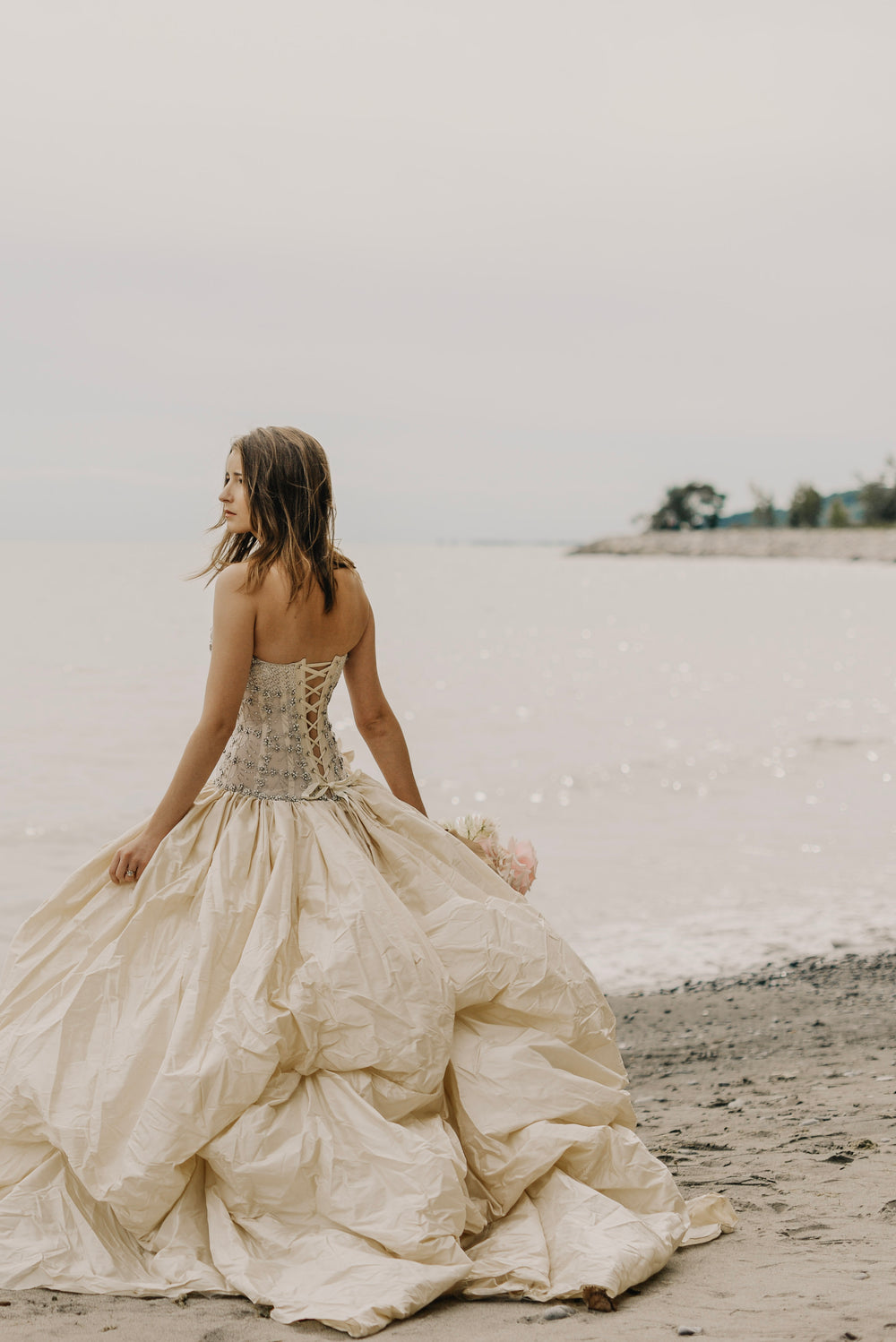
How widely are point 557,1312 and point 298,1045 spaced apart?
0.79 m

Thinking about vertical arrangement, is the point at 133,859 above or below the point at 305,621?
below

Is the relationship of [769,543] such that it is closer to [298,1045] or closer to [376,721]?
[376,721]

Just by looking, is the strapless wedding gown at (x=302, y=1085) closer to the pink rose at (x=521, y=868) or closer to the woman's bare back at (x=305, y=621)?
the woman's bare back at (x=305, y=621)

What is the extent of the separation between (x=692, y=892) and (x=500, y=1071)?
20.0 feet

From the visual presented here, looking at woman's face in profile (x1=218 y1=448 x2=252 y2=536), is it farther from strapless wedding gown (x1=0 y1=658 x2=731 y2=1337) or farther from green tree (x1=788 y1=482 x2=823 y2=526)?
green tree (x1=788 y1=482 x2=823 y2=526)

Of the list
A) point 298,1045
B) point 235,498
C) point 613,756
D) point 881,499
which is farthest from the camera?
point 881,499

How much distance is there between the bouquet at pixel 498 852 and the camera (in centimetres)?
349

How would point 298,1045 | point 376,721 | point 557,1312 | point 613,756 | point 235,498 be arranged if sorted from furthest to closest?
point 613,756 < point 376,721 < point 235,498 < point 298,1045 < point 557,1312

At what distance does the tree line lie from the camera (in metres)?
81.2

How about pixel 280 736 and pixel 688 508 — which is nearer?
pixel 280 736

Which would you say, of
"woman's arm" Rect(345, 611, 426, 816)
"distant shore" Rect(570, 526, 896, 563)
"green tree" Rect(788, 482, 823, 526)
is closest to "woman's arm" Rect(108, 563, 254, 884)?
"woman's arm" Rect(345, 611, 426, 816)

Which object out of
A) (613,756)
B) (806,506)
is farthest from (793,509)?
(613,756)

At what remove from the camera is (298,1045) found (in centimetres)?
278

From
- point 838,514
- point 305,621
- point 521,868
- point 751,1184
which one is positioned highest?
point 838,514
